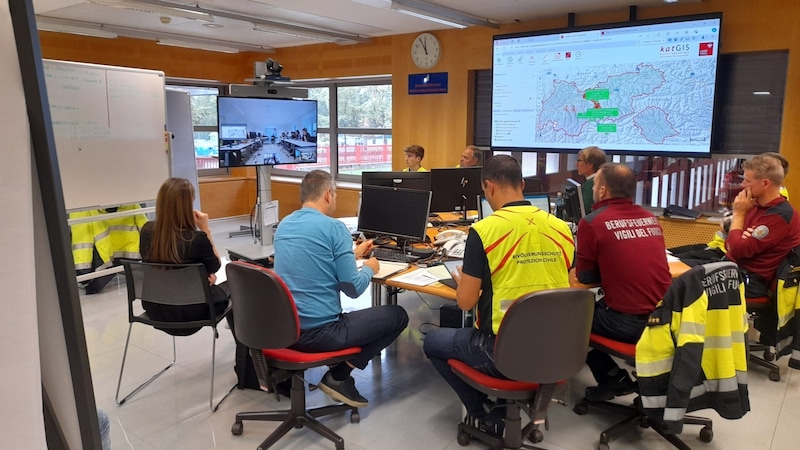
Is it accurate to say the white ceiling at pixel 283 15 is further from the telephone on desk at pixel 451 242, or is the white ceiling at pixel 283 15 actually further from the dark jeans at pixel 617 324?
the dark jeans at pixel 617 324

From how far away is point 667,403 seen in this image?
2.33 meters

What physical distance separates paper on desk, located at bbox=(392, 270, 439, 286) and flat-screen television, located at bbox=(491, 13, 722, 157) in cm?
315

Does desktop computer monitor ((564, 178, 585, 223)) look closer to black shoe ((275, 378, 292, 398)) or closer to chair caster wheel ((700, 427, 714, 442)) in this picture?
chair caster wheel ((700, 427, 714, 442))

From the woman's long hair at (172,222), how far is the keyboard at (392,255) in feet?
3.64

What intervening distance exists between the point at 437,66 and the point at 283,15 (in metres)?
1.87

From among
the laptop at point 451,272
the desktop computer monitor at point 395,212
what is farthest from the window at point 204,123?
the laptop at point 451,272

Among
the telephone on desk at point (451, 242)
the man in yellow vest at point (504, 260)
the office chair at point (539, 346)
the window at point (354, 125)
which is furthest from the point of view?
the window at point (354, 125)

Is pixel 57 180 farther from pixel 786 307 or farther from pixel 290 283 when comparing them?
pixel 786 307

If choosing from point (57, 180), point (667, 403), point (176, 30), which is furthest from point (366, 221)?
point (176, 30)

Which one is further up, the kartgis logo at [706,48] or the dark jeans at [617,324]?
the kartgis logo at [706,48]

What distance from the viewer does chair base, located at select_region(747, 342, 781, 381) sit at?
335cm

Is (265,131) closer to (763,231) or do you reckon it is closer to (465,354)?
(465,354)

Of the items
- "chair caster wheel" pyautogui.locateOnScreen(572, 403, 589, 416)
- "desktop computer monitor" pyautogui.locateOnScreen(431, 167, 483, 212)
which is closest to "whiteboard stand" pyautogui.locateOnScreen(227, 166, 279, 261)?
"desktop computer monitor" pyautogui.locateOnScreen(431, 167, 483, 212)

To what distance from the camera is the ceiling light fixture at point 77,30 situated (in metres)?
6.23
